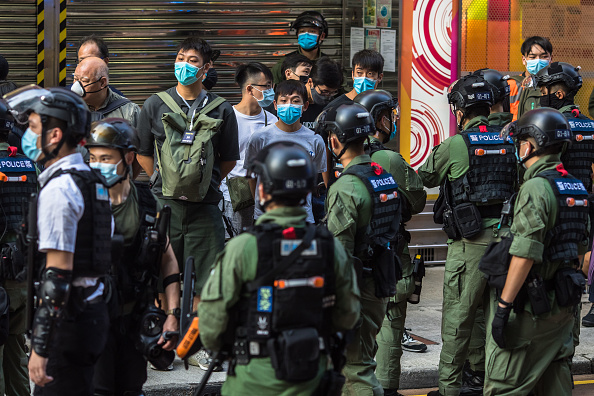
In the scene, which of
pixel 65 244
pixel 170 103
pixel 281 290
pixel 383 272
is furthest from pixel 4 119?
pixel 281 290

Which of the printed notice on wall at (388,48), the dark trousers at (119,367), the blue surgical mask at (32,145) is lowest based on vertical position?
the dark trousers at (119,367)

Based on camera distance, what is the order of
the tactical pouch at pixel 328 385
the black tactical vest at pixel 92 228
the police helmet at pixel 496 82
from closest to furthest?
the tactical pouch at pixel 328 385
the black tactical vest at pixel 92 228
the police helmet at pixel 496 82

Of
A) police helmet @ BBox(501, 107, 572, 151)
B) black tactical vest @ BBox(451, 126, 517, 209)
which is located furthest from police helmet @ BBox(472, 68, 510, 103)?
police helmet @ BBox(501, 107, 572, 151)

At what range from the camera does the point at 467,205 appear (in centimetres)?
672

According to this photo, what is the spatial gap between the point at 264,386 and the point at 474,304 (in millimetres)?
3101

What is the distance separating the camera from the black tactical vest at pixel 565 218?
17.8ft

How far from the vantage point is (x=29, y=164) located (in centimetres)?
588

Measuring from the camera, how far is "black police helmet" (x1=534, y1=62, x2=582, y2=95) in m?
8.02

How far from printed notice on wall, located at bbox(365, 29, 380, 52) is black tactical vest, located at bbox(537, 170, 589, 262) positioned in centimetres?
521

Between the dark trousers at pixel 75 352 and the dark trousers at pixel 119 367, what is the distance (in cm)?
54

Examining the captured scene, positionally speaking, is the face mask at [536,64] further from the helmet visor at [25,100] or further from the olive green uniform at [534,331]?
the helmet visor at [25,100]

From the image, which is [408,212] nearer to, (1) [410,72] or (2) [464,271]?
(2) [464,271]

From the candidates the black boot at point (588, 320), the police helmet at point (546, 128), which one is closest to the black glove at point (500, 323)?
the police helmet at point (546, 128)

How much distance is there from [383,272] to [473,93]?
1812 millimetres
